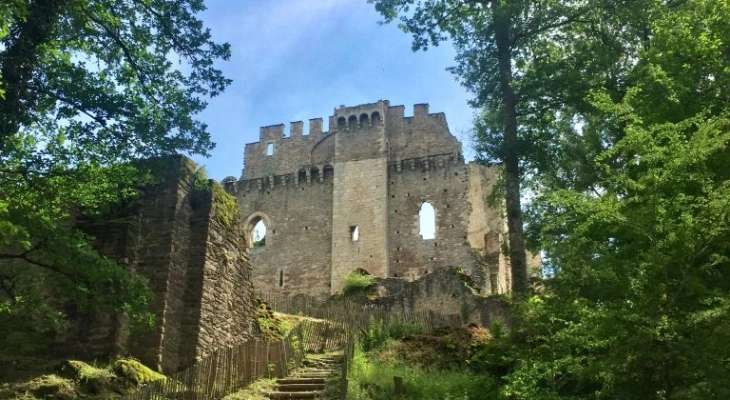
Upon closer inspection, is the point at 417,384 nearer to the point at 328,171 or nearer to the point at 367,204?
the point at 367,204

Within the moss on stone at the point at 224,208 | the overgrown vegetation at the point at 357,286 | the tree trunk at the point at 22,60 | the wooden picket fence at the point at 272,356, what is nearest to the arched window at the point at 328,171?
the overgrown vegetation at the point at 357,286

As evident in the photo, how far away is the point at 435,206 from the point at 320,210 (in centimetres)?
652

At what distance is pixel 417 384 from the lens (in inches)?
532

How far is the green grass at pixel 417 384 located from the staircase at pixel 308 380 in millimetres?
465

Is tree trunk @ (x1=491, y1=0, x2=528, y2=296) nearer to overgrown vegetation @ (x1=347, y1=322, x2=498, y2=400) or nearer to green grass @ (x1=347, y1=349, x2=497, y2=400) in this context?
green grass @ (x1=347, y1=349, x2=497, y2=400)

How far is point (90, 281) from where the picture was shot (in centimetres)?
1029

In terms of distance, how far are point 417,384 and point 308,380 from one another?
2.09 metres

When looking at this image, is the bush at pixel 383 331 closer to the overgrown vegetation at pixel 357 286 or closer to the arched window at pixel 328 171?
the overgrown vegetation at pixel 357 286

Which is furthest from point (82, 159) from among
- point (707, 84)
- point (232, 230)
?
point (707, 84)

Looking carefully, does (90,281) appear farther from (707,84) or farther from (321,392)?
(707,84)

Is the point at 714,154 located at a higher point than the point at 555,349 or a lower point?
higher

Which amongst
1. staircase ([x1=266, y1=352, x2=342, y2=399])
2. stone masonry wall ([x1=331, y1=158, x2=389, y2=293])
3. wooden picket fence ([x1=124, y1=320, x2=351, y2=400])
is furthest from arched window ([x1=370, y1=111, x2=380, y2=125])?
staircase ([x1=266, y1=352, x2=342, y2=399])

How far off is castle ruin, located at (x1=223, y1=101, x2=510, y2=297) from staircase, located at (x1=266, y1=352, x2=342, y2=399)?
20.1m

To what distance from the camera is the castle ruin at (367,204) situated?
3662 centimetres
